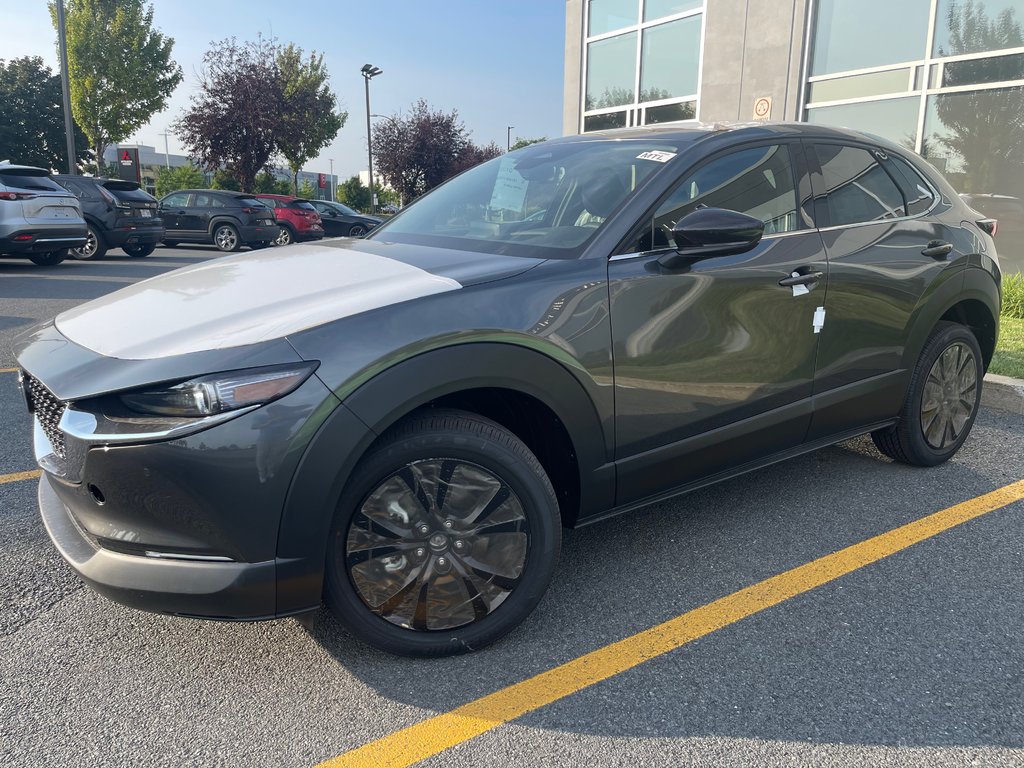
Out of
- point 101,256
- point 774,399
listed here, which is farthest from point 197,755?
point 101,256

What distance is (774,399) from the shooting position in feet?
9.84

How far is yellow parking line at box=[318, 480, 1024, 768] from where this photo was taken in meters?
1.98

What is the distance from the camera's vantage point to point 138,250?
→ 1501cm

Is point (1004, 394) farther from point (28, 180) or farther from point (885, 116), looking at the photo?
point (28, 180)

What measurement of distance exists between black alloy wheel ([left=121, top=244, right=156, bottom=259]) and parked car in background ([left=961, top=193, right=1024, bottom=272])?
44.9 ft

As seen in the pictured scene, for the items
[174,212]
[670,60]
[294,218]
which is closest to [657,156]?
[670,60]

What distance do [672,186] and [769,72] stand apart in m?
11.1

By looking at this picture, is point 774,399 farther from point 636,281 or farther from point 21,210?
point 21,210

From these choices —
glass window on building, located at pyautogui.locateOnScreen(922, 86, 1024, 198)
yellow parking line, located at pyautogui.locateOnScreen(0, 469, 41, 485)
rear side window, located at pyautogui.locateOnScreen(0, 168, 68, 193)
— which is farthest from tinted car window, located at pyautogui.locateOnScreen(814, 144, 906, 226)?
rear side window, located at pyautogui.locateOnScreen(0, 168, 68, 193)

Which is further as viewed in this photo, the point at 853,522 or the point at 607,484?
the point at 853,522

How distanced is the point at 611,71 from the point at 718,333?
45.4ft

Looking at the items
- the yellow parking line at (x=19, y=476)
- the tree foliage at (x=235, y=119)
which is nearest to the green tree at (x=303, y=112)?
the tree foliage at (x=235, y=119)

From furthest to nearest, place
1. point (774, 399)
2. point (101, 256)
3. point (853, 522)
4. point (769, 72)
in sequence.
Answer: point (101, 256) < point (769, 72) < point (853, 522) < point (774, 399)

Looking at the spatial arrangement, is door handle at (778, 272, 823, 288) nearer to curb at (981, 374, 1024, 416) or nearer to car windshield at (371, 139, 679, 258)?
car windshield at (371, 139, 679, 258)
